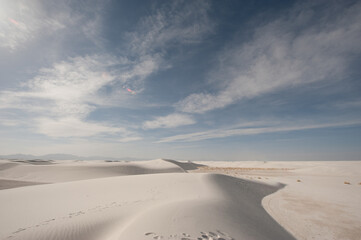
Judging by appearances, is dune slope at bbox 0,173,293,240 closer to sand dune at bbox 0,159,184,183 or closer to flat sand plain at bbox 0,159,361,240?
flat sand plain at bbox 0,159,361,240

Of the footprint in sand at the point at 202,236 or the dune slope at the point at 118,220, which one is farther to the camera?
the dune slope at the point at 118,220

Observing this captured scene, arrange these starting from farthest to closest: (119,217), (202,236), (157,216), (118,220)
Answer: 1. (119,217)
2. (118,220)
3. (157,216)
4. (202,236)

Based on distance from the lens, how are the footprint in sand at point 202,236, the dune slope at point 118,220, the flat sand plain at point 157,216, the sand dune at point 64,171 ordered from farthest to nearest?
the sand dune at point 64,171, the flat sand plain at point 157,216, the dune slope at point 118,220, the footprint in sand at point 202,236

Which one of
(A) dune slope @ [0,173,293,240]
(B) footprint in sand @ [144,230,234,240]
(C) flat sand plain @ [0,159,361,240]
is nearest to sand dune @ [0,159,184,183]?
(C) flat sand plain @ [0,159,361,240]

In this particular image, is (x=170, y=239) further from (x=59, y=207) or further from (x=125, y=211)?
(x=59, y=207)

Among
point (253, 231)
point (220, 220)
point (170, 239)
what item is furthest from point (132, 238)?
point (253, 231)

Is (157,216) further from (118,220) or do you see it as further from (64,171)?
(64,171)

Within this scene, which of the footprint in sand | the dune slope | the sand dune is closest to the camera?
the footprint in sand

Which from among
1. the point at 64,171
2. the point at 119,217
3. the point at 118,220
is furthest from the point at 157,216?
the point at 64,171

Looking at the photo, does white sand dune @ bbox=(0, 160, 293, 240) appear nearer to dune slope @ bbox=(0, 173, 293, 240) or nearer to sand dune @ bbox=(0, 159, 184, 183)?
dune slope @ bbox=(0, 173, 293, 240)

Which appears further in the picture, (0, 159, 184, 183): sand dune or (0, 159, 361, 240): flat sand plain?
(0, 159, 184, 183): sand dune

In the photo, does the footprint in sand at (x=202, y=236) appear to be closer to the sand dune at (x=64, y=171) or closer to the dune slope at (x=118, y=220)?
the dune slope at (x=118, y=220)

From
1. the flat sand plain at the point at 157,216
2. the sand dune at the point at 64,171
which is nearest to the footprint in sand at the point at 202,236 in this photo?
the flat sand plain at the point at 157,216

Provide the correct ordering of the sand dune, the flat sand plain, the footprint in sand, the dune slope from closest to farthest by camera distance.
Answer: the footprint in sand → the dune slope → the flat sand plain → the sand dune
